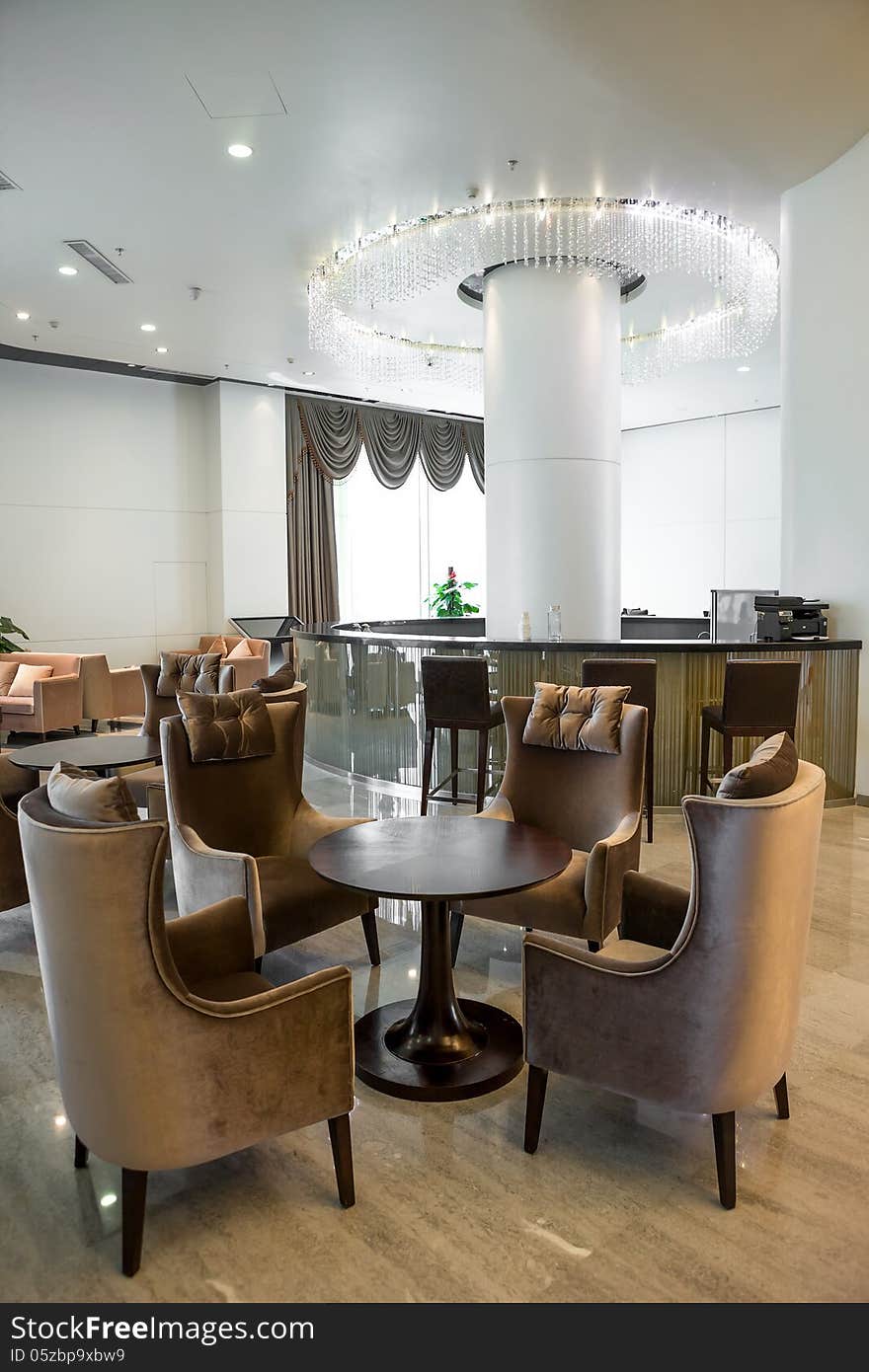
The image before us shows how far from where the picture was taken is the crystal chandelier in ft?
21.2

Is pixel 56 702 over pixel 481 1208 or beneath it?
over

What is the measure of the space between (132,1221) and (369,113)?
5003 mm

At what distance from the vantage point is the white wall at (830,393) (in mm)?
5574

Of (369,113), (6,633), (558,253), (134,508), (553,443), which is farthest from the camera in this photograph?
(134,508)

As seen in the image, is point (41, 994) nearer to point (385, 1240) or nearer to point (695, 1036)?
point (385, 1240)

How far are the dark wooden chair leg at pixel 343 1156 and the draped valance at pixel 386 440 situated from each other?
418 inches

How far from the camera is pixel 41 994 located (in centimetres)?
329

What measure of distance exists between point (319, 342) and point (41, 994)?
708 centimetres

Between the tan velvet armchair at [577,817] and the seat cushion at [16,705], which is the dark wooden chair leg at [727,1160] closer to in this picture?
the tan velvet armchair at [577,817]

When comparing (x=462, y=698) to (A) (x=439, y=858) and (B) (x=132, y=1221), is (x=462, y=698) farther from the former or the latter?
(B) (x=132, y=1221)

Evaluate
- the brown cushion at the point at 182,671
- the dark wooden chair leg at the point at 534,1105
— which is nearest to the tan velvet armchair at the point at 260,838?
the dark wooden chair leg at the point at 534,1105

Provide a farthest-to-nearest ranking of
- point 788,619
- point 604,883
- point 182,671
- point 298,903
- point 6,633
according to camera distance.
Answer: point 6,633
point 788,619
point 182,671
point 298,903
point 604,883

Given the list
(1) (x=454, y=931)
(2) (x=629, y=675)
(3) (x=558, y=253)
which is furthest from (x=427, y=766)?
(3) (x=558, y=253)

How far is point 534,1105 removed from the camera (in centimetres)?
231
